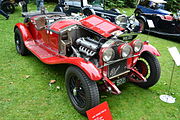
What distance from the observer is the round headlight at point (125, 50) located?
3.05 metres

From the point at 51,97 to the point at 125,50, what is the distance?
5.53 ft

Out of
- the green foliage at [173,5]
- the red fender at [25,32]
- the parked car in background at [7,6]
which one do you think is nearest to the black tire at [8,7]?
the parked car in background at [7,6]

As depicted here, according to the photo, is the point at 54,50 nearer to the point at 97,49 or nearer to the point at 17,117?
the point at 97,49

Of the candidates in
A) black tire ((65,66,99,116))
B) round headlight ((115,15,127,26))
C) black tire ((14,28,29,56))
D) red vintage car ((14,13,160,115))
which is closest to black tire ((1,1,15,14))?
black tire ((14,28,29,56))

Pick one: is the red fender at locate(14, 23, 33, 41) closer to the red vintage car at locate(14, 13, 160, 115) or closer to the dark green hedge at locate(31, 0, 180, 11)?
the red vintage car at locate(14, 13, 160, 115)

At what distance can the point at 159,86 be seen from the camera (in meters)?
4.12

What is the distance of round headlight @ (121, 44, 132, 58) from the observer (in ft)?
10.00

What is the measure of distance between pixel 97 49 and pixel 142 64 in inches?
51.0

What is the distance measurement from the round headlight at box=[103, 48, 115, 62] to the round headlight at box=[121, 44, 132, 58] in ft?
0.64

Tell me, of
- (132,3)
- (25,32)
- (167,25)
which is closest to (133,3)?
(132,3)

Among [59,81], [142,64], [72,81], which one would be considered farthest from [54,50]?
[142,64]

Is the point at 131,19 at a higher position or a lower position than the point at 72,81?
higher

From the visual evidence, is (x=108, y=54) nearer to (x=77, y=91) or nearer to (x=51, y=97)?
(x=77, y=91)

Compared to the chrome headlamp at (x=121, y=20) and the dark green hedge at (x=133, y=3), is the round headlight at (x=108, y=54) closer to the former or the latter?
the chrome headlamp at (x=121, y=20)
